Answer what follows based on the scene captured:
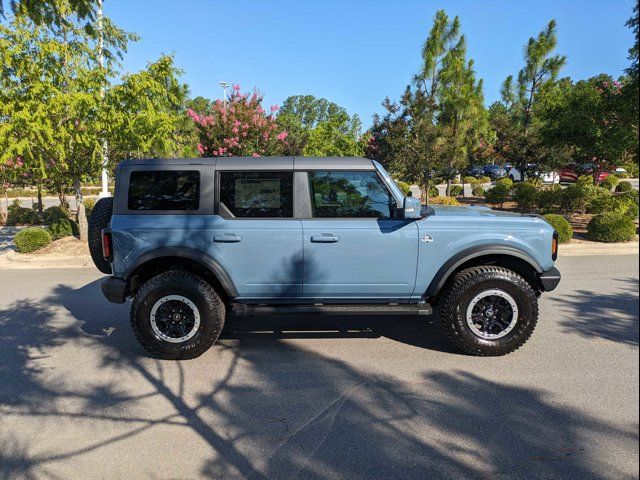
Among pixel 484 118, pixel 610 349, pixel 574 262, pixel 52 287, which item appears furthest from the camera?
pixel 484 118

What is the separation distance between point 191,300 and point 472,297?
8.66ft

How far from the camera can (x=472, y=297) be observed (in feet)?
13.4

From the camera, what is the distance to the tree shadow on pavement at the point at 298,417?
8.53 ft

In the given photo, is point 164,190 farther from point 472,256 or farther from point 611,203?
point 611,203

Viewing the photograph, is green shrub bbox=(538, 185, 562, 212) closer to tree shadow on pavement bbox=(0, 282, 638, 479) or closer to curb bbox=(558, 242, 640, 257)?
curb bbox=(558, 242, 640, 257)

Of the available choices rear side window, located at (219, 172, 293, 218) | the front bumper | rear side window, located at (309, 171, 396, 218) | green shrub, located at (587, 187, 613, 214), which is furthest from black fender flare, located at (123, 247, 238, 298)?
green shrub, located at (587, 187, 613, 214)

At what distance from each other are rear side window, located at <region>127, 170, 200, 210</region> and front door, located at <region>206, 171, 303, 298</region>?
0.88 ft

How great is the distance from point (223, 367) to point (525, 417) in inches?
98.4

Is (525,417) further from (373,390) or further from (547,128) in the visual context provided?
(547,128)

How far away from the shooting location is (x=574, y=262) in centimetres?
862

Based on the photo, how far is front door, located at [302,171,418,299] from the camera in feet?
13.2

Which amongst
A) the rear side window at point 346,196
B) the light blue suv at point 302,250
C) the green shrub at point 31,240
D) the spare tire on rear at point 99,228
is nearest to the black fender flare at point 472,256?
the light blue suv at point 302,250

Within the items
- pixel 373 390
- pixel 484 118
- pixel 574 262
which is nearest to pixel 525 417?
pixel 373 390

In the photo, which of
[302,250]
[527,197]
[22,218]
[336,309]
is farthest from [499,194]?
[22,218]
